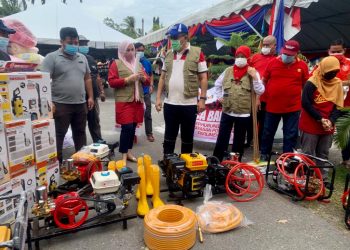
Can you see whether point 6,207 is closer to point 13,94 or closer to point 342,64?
point 13,94

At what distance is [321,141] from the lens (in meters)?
3.77

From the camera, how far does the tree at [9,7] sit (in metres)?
37.3

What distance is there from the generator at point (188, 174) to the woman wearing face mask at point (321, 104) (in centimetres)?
149

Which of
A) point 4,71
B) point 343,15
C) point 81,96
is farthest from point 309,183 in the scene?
point 343,15

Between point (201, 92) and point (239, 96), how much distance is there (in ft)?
1.80

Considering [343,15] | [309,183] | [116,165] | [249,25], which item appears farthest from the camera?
[343,15]

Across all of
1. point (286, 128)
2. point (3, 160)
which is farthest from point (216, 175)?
point (3, 160)

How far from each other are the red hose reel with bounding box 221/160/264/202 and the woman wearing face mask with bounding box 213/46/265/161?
70cm

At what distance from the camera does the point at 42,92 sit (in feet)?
10.1

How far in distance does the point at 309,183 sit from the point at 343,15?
7.77 metres

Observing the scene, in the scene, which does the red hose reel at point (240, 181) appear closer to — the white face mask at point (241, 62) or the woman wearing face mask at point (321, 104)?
the woman wearing face mask at point (321, 104)

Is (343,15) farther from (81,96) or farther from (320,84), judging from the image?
(81,96)

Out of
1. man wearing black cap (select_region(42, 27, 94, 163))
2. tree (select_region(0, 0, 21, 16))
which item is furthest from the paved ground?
tree (select_region(0, 0, 21, 16))

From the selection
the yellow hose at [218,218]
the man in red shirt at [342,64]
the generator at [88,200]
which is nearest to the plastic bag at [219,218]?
the yellow hose at [218,218]
